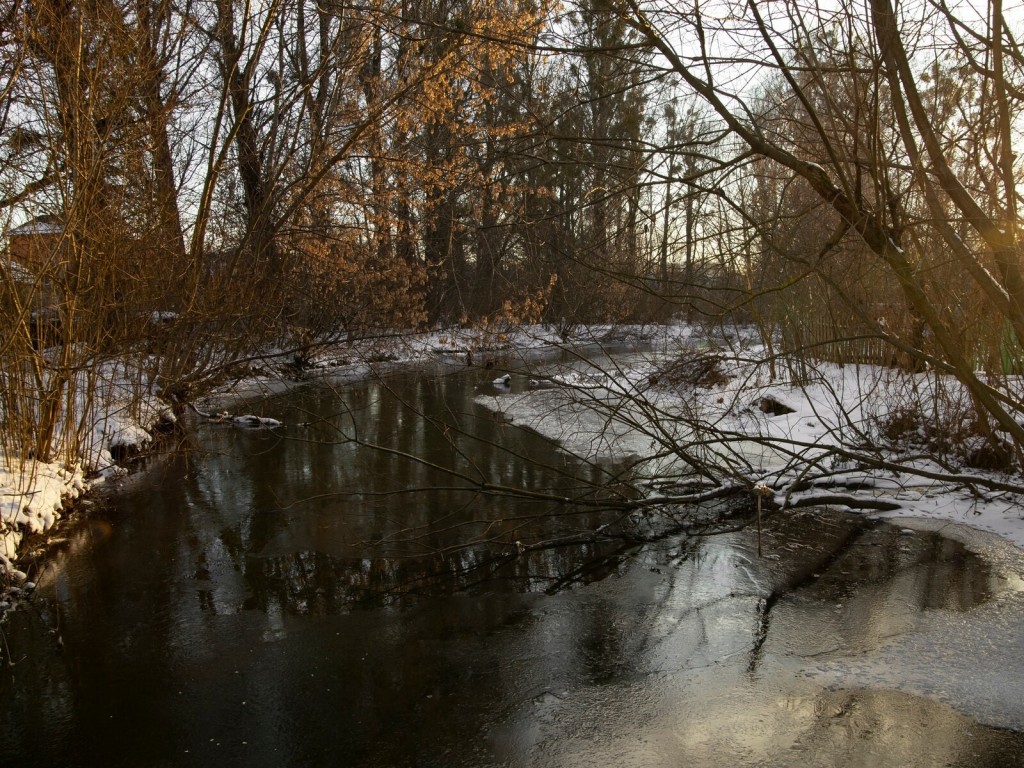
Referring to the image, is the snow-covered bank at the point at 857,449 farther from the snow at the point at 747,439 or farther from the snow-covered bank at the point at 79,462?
the snow-covered bank at the point at 79,462

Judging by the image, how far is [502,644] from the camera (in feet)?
15.5

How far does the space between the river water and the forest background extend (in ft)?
5.32

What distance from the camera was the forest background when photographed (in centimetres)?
524

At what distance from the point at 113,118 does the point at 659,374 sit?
5.80m


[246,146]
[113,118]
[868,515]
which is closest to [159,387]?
[246,146]

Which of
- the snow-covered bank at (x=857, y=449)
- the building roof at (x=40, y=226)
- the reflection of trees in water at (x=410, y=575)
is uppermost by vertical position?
the building roof at (x=40, y=226)

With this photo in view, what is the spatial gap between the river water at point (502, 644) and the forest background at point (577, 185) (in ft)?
5.32

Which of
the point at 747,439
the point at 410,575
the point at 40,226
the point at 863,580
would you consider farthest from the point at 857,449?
the point at 40,226

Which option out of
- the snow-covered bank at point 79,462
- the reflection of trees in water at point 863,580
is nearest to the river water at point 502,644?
the reflection of trees in water at point 863,580

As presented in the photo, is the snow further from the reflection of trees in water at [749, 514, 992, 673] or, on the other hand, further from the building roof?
the building roof

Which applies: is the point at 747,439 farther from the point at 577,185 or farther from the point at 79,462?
the point at 79,462

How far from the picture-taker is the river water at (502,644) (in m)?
3.72

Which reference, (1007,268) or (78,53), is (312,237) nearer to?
(78,53)

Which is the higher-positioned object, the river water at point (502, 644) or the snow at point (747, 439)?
the snow at point (747, 439)
